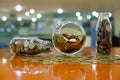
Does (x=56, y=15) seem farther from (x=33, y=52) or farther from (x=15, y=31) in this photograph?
(x=33, y=52)

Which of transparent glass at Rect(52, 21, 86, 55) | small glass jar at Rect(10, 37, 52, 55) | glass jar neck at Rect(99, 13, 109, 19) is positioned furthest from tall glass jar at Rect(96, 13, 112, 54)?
small glass jar at Rect(10, 37, 52, 55)

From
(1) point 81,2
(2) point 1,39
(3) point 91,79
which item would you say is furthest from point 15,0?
(3) point 91,79

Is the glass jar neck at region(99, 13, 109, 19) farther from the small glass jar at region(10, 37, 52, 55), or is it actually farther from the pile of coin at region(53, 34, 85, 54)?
the small glass jar at region(10, 37, 52, 55)

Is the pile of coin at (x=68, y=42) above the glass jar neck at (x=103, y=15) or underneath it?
underneath

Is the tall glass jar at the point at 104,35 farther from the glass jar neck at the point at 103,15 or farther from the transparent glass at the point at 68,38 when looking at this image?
the transparent glass at the point at 68,38

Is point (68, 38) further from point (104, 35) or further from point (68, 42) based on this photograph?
point (104, 35)

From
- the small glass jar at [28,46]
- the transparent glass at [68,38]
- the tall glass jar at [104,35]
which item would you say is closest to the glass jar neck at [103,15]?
the tall glass jar at [104,35]

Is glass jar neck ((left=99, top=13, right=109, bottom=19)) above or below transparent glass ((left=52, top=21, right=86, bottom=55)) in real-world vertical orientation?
above
